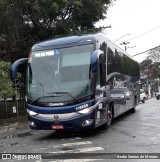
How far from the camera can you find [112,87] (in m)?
14.1

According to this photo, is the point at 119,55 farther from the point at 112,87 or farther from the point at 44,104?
the point at 44,104

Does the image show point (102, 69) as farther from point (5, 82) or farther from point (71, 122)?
point (5, 82)

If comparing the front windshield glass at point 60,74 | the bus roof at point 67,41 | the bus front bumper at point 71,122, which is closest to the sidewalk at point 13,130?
the bus front bumper at point 71,122

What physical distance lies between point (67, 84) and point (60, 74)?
1.44 feet

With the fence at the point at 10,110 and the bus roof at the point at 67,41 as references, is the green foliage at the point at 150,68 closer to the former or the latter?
the fence at the point at 10,110

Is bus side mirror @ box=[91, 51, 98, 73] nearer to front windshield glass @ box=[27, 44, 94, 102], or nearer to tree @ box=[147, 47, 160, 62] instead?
front windshield glass @ box=[27, 44, 94, 102]

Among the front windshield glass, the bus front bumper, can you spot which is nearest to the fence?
the front windshield glass

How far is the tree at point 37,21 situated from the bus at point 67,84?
38.5 ft

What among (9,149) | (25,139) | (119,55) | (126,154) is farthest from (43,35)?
(126,154)

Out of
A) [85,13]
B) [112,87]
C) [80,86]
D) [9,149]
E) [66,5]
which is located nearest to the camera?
[9,149]

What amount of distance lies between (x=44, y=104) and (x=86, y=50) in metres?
2.26

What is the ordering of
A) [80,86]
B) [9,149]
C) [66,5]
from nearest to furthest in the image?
1. [9,149]
2. [80,86]
3. [66,5]

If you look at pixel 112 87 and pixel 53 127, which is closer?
pixel 53 127

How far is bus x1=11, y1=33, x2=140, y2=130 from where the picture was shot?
11.1 m
